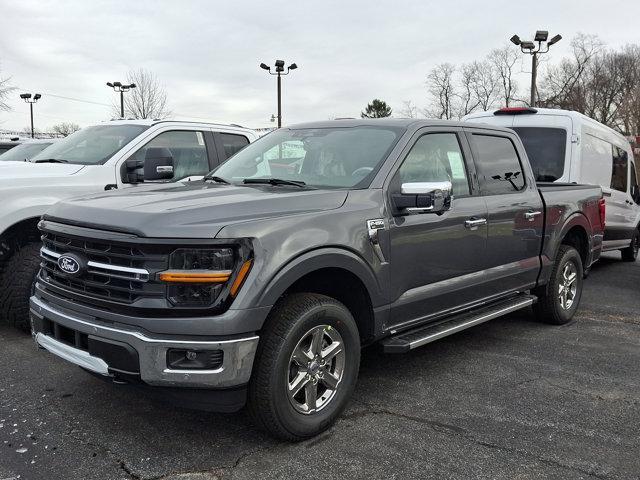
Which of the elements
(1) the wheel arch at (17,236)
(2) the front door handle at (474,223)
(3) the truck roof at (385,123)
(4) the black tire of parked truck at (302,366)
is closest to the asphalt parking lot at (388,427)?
(4) the black tire of parked truck at (302,366)

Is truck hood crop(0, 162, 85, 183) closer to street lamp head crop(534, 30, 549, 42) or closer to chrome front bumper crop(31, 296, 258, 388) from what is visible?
chrome front bumper crop(31, 296, 258, 388)

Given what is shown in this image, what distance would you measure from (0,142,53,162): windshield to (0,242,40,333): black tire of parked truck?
349cm

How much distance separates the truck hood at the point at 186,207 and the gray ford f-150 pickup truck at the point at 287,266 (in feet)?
0.04

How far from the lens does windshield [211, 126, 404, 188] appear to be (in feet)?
13.0

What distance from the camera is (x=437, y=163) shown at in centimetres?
435

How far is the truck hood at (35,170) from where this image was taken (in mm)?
5199

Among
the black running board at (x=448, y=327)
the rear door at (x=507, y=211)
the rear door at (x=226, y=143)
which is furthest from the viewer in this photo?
the rear door at (x=226, y=143)

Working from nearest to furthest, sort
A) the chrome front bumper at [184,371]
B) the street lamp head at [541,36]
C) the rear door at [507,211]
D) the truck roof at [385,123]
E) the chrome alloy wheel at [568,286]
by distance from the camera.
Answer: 1. the chrome front bumper at [184,371]
2. the truck roof at [385,123]
3. the rear door at [507,211]
4. the chrome alloy wheel at [568,286]
5. the street lamp head at [541,36]

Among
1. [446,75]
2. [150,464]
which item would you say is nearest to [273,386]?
[150,464]

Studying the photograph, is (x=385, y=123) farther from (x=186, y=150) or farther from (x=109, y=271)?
(x=186, y=150)

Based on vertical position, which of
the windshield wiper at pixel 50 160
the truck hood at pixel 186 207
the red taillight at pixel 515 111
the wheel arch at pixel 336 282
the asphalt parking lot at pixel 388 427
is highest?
the red taillight at pixel 515 111

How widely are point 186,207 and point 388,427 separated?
174cm

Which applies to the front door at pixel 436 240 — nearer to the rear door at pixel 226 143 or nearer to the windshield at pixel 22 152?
the rear door at pixel 226 143

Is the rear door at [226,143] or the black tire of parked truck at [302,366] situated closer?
the black tire of parked truck at [302,366]
